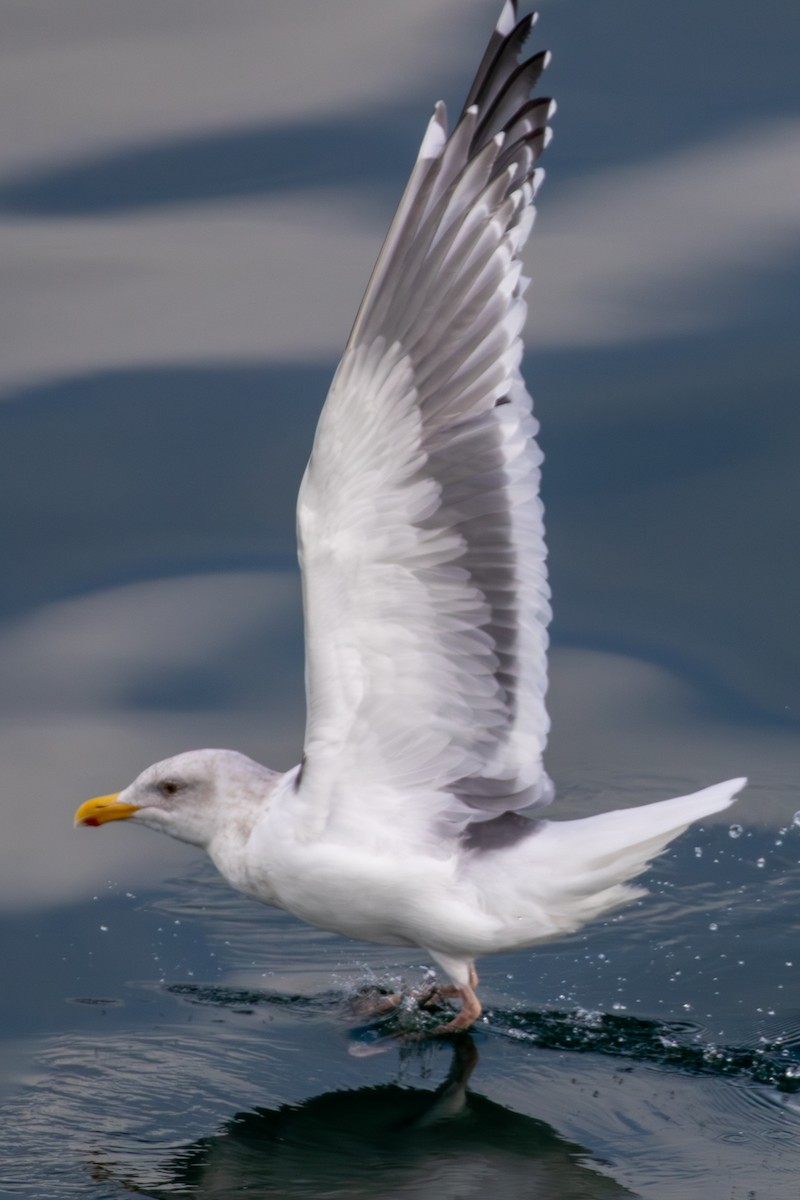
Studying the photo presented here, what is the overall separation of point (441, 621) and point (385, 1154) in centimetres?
128

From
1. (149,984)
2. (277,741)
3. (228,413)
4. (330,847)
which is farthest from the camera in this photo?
(228,413)

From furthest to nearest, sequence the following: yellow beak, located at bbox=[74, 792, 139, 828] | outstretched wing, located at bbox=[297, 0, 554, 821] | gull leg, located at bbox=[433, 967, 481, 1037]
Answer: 1. yellow beak, located at bbox=[74, 792, 139, 828]
2. gull leg, located at bbox=[433, 967, 481, 1037]
3. outstretched wing, located at bbox=[297, 0, 554, 821]

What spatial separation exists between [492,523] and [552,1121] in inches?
57.5

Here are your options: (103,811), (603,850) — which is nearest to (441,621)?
(603,850)

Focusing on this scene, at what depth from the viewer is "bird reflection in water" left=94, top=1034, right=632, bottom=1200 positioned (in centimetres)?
458

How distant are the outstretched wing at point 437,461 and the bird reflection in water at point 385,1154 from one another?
90cm

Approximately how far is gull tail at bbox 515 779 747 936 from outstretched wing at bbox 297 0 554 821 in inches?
16.3

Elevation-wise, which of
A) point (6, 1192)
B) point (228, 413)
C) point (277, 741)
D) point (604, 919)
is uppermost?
point (228, 413)

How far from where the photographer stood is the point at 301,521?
4.75m

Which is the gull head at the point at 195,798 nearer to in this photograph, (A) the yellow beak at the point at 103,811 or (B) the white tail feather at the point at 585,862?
(A) the yellow beak at the point at 103,811

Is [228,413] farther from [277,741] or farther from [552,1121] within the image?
[552,1121]

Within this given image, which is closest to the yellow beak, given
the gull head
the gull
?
the gull head

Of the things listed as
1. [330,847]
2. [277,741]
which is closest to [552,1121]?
[330,847]

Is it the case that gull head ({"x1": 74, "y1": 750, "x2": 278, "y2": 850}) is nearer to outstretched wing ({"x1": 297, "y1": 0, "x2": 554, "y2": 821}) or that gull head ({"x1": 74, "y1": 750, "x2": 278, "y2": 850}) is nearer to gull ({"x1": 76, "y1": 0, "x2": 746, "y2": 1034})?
gull ({"x1": 76, "y1": 0, "x2": 746, "y2": 1034})
